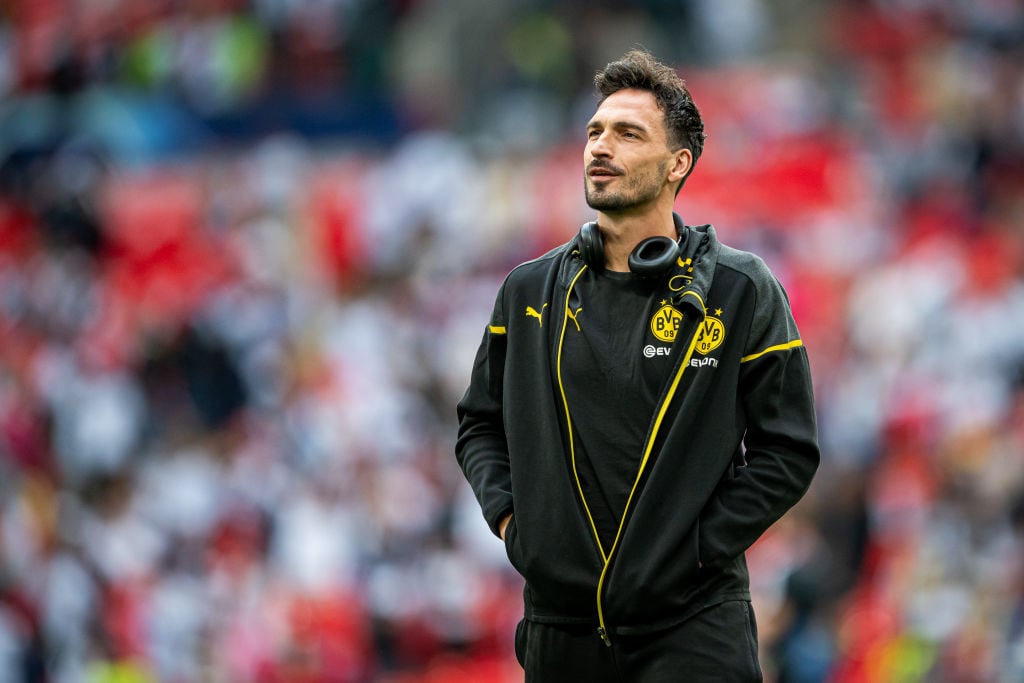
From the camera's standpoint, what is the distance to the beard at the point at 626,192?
3.89m

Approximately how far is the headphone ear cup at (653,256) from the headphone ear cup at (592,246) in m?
0.08

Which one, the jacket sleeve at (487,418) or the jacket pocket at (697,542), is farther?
the jacket sleeve at (487,418)

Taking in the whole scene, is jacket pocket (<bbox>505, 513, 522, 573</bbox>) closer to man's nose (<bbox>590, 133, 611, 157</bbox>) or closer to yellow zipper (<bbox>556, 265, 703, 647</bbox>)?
yellow zipper (<bbox>556, 265, 703, 647</bbox>)

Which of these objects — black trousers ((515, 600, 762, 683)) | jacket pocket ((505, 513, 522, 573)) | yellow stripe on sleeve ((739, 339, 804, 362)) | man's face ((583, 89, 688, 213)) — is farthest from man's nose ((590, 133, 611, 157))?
black trousers ((515, 600, 762, 683))

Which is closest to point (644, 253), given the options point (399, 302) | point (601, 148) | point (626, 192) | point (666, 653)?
point (626, 192)

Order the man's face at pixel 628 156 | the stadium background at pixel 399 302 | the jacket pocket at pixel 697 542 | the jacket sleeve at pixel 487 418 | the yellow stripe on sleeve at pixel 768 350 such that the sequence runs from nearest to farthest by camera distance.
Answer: the jacket pocket at pixel 697 542 < the yellow stripe on sleeve at pixel 768 350 < the man's face at pixel 628 156 < the jacket sleeve at pixel 487 418 < the stadium background at pixel 399 302

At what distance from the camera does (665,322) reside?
12.6 feet

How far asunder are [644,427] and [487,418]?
18.9 inches

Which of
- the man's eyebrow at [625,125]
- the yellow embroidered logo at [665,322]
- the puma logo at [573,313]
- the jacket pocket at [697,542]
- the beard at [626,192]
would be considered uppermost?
the man's eyebrow at [625,125]

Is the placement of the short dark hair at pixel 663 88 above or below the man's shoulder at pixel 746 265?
above

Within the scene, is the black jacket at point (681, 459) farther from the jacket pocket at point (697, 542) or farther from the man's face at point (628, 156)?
the man's face at point (628, 156)

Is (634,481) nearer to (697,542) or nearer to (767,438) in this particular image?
(697,542)

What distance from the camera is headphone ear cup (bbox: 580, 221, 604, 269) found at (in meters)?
3.94

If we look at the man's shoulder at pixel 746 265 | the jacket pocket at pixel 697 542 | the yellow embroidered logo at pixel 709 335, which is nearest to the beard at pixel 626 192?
the man's shoulder at pixel 746 265
